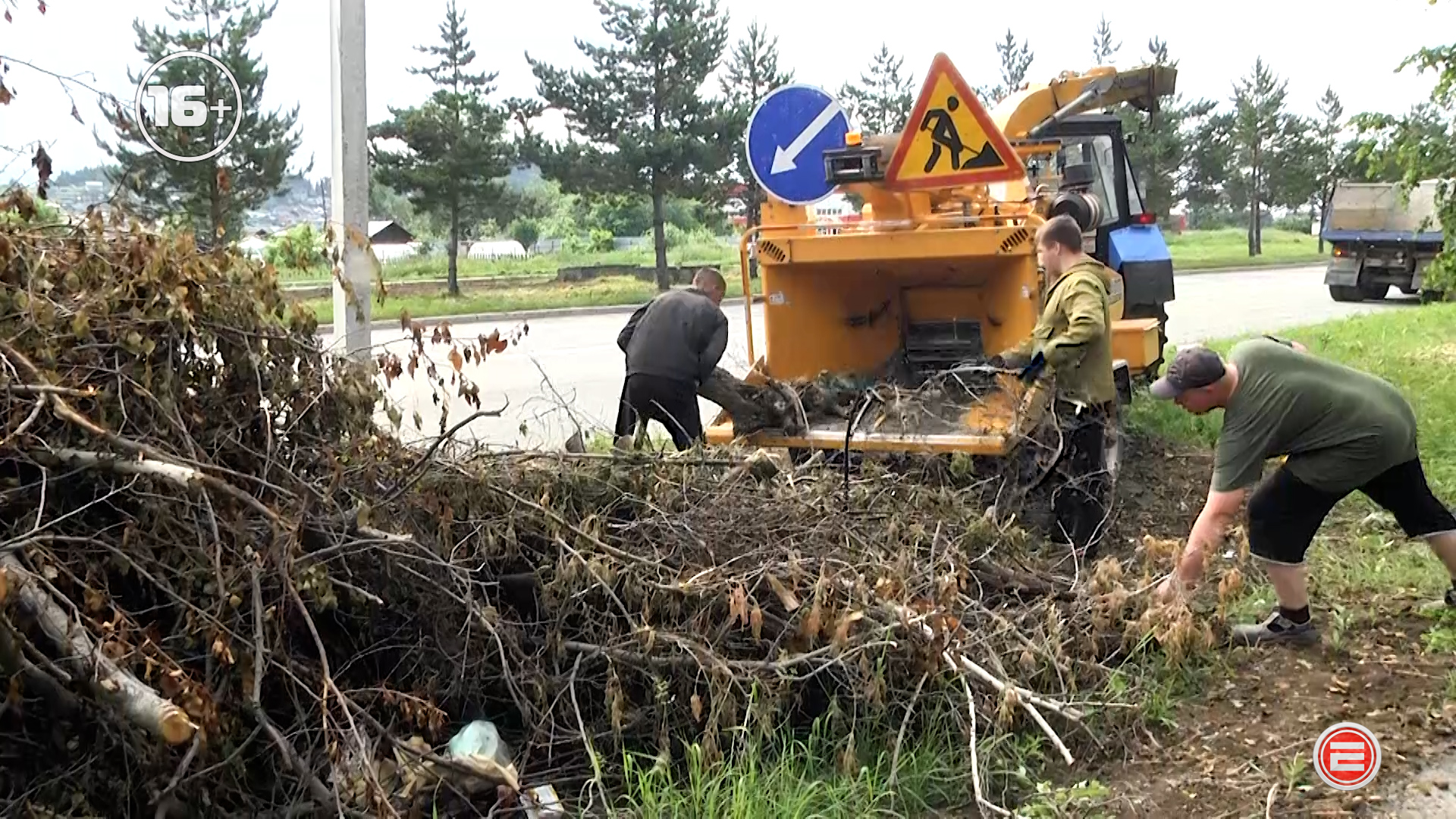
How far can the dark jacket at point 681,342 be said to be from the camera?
6.36m

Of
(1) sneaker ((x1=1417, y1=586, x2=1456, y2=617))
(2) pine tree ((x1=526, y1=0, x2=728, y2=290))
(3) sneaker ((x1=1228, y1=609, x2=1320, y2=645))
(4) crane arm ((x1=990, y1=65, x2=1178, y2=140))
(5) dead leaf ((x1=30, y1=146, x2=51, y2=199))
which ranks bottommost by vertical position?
(3) sneaker ((x1=1228, y1=609, x2=1320, y2=645))

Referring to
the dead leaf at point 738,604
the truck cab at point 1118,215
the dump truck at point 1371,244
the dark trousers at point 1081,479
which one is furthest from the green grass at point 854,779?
the dump truck at point 1371,244

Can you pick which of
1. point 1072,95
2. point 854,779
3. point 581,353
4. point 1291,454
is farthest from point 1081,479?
point 581,353

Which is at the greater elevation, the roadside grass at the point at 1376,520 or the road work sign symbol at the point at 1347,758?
the roadside grass at the point at 1376,520

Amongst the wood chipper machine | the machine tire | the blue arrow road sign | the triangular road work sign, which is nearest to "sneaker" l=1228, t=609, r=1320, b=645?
the wood chipper machine

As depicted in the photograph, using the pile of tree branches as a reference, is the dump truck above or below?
above

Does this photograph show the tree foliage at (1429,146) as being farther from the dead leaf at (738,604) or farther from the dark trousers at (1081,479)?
the dead leaf at (738,604)

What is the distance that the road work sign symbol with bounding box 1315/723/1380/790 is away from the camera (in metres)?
3.55

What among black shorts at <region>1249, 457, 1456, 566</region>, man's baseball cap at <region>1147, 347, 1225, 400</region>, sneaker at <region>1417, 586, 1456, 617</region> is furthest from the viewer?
sneaker at <region>1417, 586, 1456, 617</region>

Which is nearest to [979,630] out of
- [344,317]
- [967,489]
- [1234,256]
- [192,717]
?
[967,489]

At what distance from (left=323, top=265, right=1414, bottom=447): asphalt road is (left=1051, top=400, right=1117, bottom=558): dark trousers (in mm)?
2194

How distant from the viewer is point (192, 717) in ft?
9.40

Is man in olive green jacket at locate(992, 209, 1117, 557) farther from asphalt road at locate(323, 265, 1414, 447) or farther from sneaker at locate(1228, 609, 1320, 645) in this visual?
asphalt road at locate(323, 265, 1414, 447)

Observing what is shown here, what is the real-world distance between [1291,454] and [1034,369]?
1.40 metres
